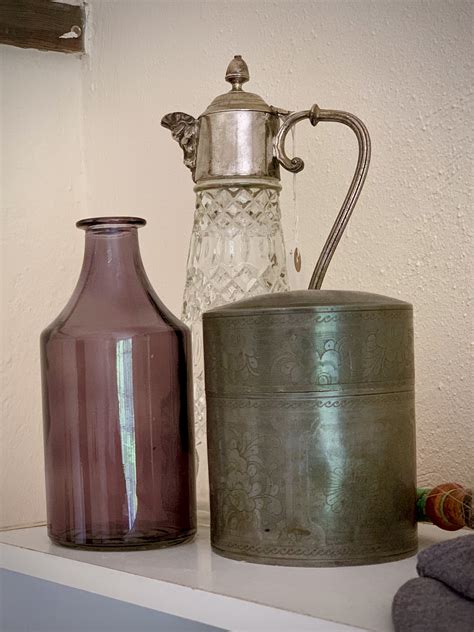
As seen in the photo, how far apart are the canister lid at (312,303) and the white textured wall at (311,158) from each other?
0.22 m

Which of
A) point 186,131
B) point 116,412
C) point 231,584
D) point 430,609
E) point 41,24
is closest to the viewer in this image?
point 430,609

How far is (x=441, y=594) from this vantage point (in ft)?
1.80

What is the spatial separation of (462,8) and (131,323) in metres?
0.43

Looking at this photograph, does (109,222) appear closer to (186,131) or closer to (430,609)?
(186,131)

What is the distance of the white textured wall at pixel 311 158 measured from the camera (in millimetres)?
905

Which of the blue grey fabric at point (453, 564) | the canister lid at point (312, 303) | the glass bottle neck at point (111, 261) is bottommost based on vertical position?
the blue grey fabric at point (453, 564)

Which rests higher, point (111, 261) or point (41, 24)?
point (41, 24)

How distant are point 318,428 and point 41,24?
862 mm

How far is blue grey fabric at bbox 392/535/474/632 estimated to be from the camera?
52cm

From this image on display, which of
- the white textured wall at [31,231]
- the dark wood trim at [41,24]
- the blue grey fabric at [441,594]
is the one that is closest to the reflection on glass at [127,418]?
the blue grey fabric at [441,594]

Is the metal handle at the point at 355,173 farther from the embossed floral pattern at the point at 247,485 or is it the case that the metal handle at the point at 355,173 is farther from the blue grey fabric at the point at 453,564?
Result: the blue grey fabric at the point at 453,564

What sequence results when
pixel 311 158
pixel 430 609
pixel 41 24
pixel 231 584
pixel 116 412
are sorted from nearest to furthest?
pixel 430 609, pixel 231 584, pixel 116 412, pixel 311 158, pixel 41 24

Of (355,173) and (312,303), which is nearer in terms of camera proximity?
(312,303)

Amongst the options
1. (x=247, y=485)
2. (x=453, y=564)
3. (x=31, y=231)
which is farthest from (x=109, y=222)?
(x=31, y=231)
